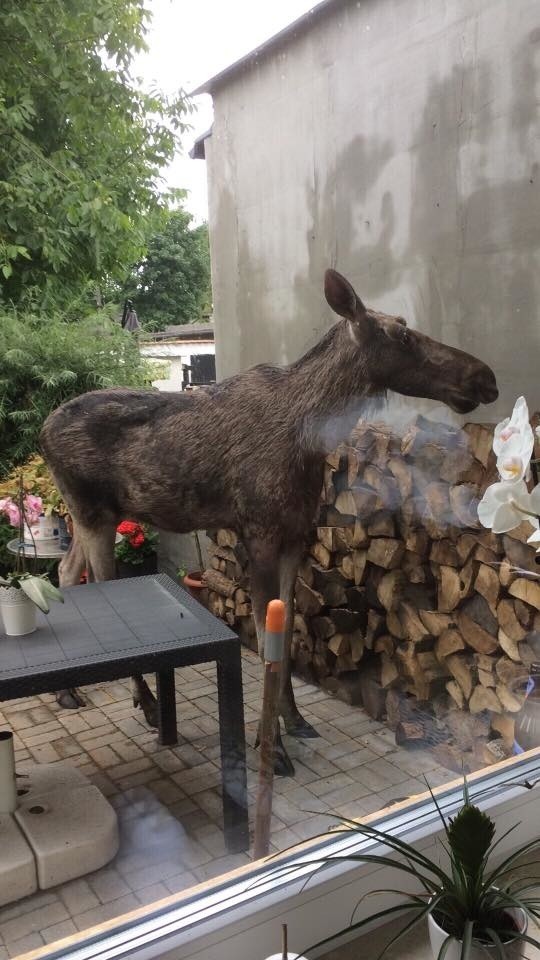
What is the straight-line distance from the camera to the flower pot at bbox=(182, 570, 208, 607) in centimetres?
171

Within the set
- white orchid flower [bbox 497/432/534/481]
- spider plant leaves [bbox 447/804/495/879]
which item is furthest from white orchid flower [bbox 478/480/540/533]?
spider plant leaves [bbox 447/804/495/879]

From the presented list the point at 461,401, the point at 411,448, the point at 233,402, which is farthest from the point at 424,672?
the point at 233,402

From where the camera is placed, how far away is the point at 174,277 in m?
1.26

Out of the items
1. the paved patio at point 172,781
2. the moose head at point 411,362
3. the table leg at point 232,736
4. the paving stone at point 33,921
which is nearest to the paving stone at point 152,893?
the paved patio at point 172,781

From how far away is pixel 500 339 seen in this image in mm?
1652

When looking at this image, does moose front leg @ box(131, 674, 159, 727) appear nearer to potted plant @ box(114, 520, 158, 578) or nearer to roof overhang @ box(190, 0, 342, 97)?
potted plant @ box(114, 520, 158, 578)

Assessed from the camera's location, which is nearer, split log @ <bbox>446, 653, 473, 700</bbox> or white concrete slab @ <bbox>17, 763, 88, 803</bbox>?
white concrete slab @ <bbox>17, 763, 88, 803</bbox>

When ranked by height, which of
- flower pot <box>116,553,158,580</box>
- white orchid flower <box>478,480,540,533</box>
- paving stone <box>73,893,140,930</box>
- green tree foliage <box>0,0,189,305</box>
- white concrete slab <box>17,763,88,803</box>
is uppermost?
green tree foliage <box>0,0,189,305</box>

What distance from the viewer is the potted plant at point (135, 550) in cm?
163

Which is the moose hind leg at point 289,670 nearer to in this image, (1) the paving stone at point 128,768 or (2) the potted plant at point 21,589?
(1) the paving stone at point 128,768

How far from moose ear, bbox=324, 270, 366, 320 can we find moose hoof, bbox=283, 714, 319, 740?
3.20ft

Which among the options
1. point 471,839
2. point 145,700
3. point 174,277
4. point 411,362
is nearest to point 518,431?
point 471,839

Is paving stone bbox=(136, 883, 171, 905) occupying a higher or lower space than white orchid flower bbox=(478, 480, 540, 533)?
lower

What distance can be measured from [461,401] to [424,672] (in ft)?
2.39
